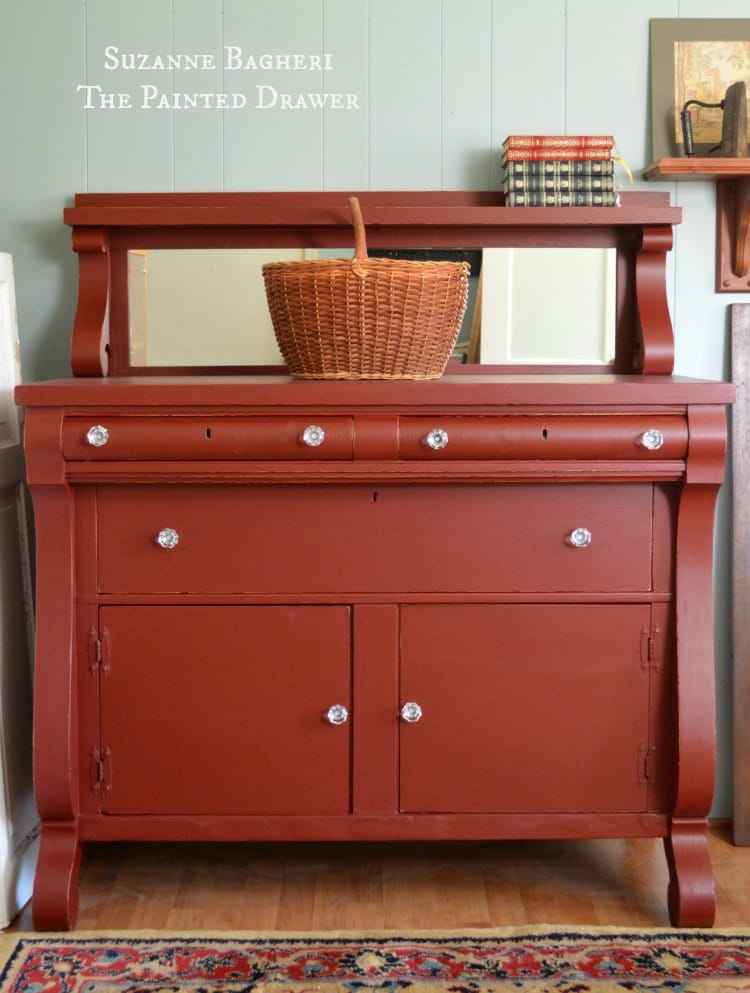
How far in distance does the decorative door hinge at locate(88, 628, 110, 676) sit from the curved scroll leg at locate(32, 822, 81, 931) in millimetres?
296

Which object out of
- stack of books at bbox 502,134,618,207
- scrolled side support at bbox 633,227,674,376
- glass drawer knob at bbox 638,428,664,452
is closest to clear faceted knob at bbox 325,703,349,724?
glass drawer knob at bbox 638,428,664,452

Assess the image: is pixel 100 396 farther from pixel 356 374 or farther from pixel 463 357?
pixel 463 357

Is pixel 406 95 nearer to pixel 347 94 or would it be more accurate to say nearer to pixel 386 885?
pixel 347 94

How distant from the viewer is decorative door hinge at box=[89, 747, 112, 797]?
2.21m

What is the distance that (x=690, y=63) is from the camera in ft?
8.64

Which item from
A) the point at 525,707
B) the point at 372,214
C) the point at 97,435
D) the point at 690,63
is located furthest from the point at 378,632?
the point at 690,63

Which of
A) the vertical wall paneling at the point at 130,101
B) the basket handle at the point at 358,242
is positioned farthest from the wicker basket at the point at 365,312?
the vertical wall paneling at the point at 130,101

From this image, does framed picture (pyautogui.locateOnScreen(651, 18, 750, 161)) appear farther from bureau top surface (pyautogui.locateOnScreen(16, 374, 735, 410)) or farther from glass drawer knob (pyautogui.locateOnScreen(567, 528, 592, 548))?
glass drawer knob (pyautogui.locateOnScreen(567, 528, 592, 548))

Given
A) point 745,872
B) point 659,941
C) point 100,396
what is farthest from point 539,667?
point 100,396

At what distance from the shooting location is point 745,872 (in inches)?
Result: 98.0

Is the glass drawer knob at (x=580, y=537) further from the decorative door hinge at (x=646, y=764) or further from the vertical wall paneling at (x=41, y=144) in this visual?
the vertical wall paneling at (x=41, y=144)

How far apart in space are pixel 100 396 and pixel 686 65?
4.92ft

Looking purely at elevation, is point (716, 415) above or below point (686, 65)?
below

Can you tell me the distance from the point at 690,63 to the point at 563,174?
41 centimetres
